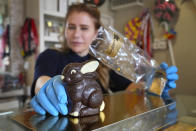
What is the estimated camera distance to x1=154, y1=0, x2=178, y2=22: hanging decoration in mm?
1562

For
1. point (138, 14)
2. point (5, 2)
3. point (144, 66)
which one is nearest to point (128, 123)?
point (144, 66)

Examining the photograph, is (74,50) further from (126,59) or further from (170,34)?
(170,34)

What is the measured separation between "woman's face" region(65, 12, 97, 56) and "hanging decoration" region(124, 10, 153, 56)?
877 mm

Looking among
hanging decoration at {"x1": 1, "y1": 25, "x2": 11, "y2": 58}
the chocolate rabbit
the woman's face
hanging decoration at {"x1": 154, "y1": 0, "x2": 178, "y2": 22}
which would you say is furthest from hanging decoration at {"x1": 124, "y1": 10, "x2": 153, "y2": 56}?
the chocolate rabbit

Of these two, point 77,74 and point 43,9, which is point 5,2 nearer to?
point 43,9

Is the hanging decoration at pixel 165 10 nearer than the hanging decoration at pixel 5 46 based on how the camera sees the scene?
Yes

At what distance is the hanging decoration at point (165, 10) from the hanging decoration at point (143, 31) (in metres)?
0.13

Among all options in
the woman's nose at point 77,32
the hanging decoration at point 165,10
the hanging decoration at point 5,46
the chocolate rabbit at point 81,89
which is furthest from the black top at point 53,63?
the hanging decoration at point 5,46

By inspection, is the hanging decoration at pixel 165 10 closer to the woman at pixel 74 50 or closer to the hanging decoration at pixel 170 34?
the hanging decoration at pixel 170 34

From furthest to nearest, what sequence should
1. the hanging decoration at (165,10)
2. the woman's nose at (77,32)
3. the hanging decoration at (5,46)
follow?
the hanging decoration at (5,46)
the hanging decoration at (165,10)
the woman's nose at (77,32)

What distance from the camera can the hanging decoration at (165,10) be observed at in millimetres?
1562

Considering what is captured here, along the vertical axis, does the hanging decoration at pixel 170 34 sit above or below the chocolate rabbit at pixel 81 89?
above

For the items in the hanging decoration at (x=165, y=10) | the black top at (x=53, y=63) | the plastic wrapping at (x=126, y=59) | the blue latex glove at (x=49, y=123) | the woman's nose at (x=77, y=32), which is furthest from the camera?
the hanging decoration at (x=165, y=10)

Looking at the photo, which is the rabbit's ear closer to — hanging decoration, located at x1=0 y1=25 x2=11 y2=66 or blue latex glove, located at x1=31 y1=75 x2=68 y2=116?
blue latex glove, located at x1=31 y1=75 x2=68 y2=116
